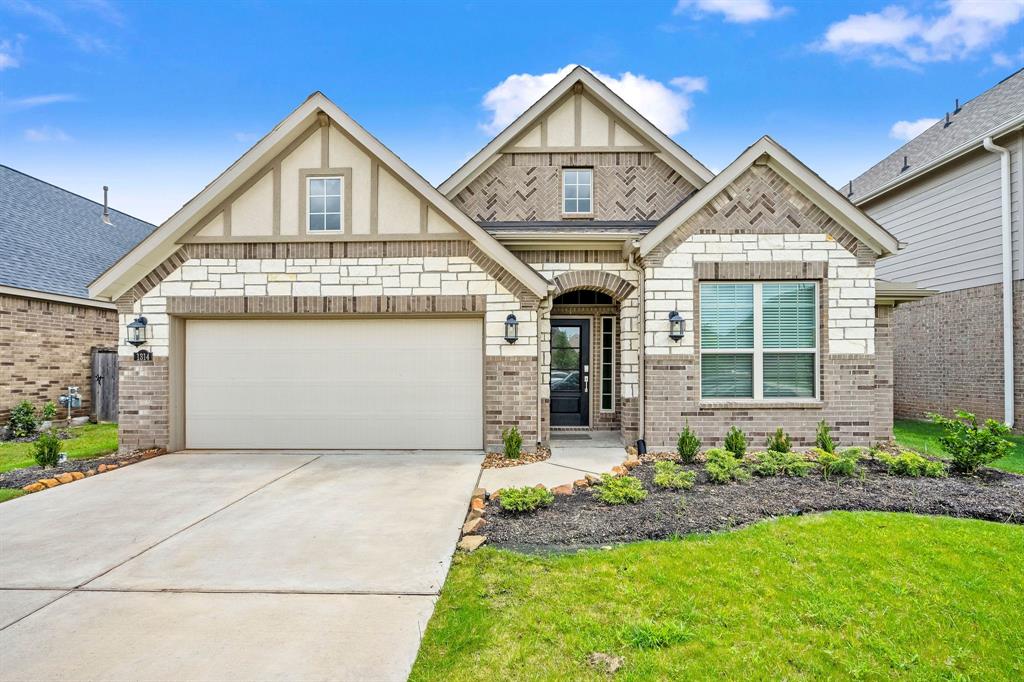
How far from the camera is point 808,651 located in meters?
2.70

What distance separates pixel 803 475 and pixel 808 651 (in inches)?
155

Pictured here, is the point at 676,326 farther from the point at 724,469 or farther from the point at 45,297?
the point at 45,297

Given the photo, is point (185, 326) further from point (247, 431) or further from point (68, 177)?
point (68, 177)

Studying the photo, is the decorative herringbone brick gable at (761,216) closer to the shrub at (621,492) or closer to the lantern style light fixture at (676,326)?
the lantern style light fixture at (676,326)

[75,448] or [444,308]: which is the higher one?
[444,308]

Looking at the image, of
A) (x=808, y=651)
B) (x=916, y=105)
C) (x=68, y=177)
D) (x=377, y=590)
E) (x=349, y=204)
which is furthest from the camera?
(x=68, y=177)

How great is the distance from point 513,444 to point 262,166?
20.0 feet

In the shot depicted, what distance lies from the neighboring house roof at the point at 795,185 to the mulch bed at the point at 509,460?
362cm

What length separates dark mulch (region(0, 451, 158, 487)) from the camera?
6496mm

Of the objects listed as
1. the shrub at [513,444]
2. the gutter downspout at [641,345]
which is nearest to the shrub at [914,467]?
the gutter downspout at [641,345]

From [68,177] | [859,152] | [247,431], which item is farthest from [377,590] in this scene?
[68,177]

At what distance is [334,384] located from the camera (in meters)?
8.35

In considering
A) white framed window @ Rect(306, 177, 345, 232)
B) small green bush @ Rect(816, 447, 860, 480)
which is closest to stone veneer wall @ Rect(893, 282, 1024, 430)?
small green bush @ Rect(816, 447, 860, 480)

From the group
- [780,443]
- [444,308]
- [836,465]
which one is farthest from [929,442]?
[444,308]
